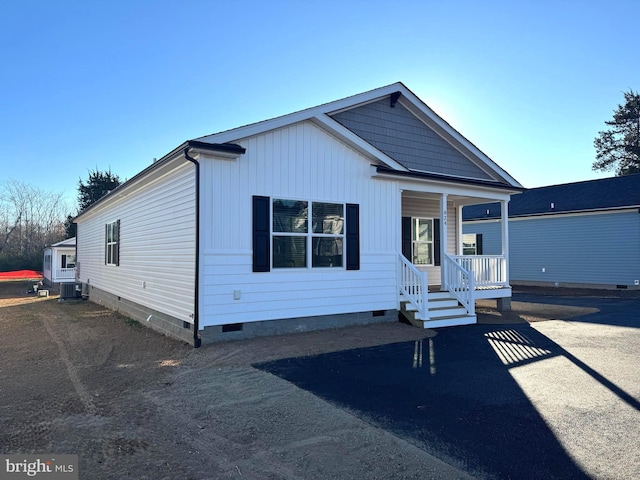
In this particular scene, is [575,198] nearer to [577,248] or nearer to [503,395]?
[577,248]

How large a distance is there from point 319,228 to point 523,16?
24.6ft

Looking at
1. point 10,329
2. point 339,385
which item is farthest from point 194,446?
point 10,329

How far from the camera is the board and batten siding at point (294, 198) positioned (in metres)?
7.39

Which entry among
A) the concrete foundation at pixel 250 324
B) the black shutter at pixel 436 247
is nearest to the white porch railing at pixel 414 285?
the concrete foundation at pixel 250 324

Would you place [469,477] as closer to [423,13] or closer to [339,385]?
[339,385]

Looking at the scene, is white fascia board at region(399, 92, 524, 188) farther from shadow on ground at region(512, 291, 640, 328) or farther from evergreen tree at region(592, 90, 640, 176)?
evergreen tree at region(592, 90, 640, 176)

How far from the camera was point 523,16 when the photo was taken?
10.3m

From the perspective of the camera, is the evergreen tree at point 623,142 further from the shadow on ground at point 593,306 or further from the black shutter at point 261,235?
the black shutter at point 261,235

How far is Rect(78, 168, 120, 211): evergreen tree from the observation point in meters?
37.7

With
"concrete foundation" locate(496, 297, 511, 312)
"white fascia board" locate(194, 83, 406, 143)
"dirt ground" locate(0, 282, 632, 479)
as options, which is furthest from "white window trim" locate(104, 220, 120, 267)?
"concrete foundation" locate(496, 297, 511, 312)

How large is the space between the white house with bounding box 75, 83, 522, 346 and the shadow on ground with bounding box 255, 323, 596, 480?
5.56 feet

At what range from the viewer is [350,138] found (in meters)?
9.00

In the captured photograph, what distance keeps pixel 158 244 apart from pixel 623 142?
41.0m

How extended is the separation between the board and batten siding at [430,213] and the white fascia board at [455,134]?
1.73 m
